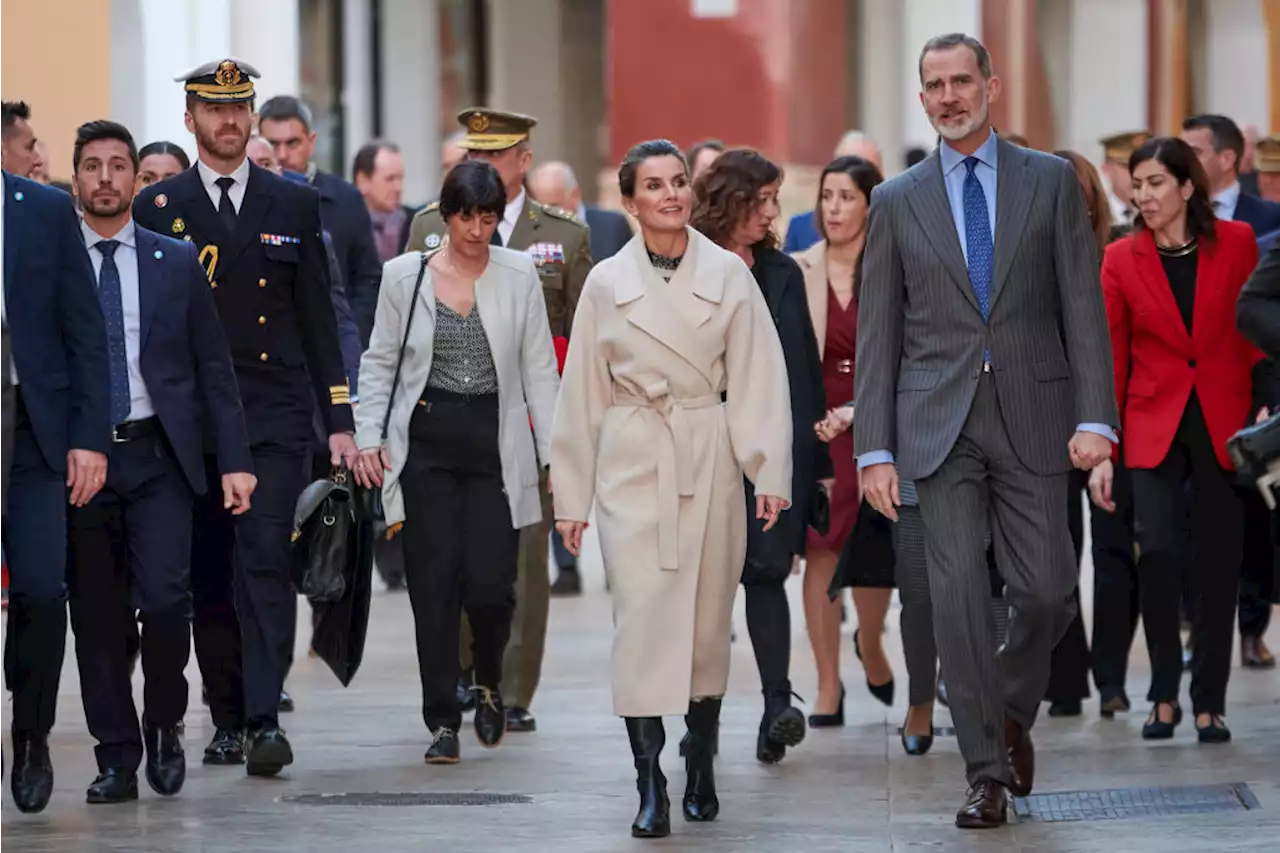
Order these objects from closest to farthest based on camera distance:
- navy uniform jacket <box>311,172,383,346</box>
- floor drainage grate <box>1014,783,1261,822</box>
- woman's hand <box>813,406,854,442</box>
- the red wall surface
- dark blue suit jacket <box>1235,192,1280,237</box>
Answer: floor drainage grate <box>1014,783,1261,822</box>, woman's hand <box>813,406,854,442</box>, dark blue suit jacket <box>1235,192,1280,237</box>, navy uniform jacket <box>311,172,383,346</box>, the red wall surface

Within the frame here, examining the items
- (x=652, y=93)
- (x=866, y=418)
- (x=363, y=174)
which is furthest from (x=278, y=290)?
(x=652, y=93)

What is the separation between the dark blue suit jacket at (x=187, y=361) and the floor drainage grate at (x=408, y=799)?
3.30 feet

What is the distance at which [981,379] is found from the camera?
28.5ft

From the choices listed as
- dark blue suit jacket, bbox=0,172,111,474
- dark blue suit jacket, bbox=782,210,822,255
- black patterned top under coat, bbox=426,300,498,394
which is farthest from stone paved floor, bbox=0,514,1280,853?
dark blue suit jacket, bbox=782,210,822,255

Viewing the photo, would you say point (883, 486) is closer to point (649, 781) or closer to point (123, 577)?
point (649, 781)

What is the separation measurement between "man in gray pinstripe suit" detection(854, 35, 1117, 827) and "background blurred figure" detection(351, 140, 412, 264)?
7.16 m

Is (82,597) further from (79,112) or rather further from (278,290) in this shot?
(79,112)

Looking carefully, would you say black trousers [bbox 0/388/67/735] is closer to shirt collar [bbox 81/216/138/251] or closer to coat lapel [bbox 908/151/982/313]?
shirt collar [bbox 81/216/138/251]

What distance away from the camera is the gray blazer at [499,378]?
1023cm

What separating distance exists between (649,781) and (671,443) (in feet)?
3.18

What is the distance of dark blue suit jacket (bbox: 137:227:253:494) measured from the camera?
930 centimetres

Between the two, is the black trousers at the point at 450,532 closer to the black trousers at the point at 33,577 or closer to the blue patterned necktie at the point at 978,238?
the black trousers at the point at 33,577

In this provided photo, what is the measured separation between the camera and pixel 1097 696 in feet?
38.7

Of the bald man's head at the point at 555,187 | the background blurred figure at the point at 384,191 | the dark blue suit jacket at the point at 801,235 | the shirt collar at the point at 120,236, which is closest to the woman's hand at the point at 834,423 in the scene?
the shirt collar at the point at 120,236
